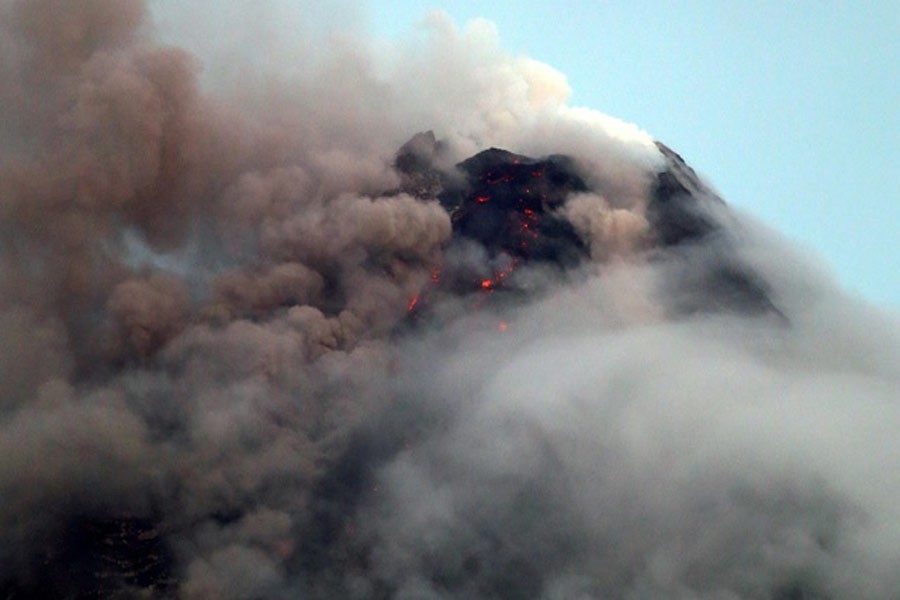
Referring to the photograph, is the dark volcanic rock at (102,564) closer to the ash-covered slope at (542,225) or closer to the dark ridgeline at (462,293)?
the dark ridgeline at (462,293)

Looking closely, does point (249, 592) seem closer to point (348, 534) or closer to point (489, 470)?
point (348, 534)

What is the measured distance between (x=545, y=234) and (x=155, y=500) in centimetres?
3897

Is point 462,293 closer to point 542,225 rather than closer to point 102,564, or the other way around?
point 542,225

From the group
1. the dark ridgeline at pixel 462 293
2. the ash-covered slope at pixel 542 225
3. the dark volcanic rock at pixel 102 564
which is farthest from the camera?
the ash-covered slope at pixel 542 225

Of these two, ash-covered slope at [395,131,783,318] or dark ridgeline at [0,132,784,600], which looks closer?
dark ridgeline at [0,132,784,600]

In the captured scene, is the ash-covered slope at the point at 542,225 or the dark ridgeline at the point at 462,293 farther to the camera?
the ash-covered slope at the point at 542,225

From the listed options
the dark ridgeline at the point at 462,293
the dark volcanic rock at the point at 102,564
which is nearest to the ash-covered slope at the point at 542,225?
the dark ridgeline at the point at 462,293

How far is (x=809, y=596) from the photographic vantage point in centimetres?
6284

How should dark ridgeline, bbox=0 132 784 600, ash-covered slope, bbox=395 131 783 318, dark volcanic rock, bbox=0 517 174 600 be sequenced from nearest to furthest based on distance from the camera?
dark volcanic rock, bbox=0 517 174 600 < dark ridgeline, bbox=0 132 784 600 < ash-covered slope, bbox=395 131 783 318

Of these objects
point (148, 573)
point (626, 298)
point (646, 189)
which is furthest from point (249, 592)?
point (646, 189)

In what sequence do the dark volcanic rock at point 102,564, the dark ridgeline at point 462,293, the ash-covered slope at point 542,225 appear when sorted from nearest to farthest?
the dark volcanic rock at point 102,564 → the dark ridgeline at point 462,293 → the ash-covered slope at point 542,225

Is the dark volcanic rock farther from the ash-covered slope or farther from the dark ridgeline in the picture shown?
the ash-covered slope

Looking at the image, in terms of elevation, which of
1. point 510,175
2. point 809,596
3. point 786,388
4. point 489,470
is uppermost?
point 510,175

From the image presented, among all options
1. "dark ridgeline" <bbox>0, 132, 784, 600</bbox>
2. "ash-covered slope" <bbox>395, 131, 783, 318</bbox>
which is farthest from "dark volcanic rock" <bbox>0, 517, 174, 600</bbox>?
"ash-covered slope" <bbox>395, 131, 783, 318</bbox>
